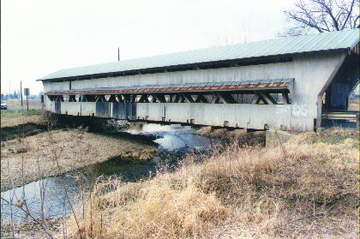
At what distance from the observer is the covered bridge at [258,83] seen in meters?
9.43

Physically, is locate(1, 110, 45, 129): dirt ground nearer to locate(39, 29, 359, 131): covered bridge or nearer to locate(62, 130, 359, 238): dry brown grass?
locate(39, 29, 359, 131): covered bridge

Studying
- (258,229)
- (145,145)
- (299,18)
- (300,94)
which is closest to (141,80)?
(145,145)

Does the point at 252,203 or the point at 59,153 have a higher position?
the point at 252,203

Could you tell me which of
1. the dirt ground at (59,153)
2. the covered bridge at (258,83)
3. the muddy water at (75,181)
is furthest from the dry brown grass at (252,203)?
the dirt ground at (59,153)

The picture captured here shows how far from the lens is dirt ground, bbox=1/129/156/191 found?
10734 millimetres

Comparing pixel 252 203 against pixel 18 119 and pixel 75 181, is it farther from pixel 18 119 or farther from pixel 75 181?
pixel 18 119

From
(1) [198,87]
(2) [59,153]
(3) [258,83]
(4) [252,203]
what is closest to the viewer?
(4) [252,203]

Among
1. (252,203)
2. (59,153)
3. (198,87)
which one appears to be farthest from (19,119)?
(252,203)

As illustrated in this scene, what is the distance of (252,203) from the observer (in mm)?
5039

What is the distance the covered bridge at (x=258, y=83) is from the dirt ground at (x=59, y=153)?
6.46 feet

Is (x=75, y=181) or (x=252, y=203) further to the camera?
(x=75, y=181)

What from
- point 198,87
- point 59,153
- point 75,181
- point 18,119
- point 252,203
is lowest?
point 75,181

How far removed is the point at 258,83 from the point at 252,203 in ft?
20.6

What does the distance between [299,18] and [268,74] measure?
1529 cm
